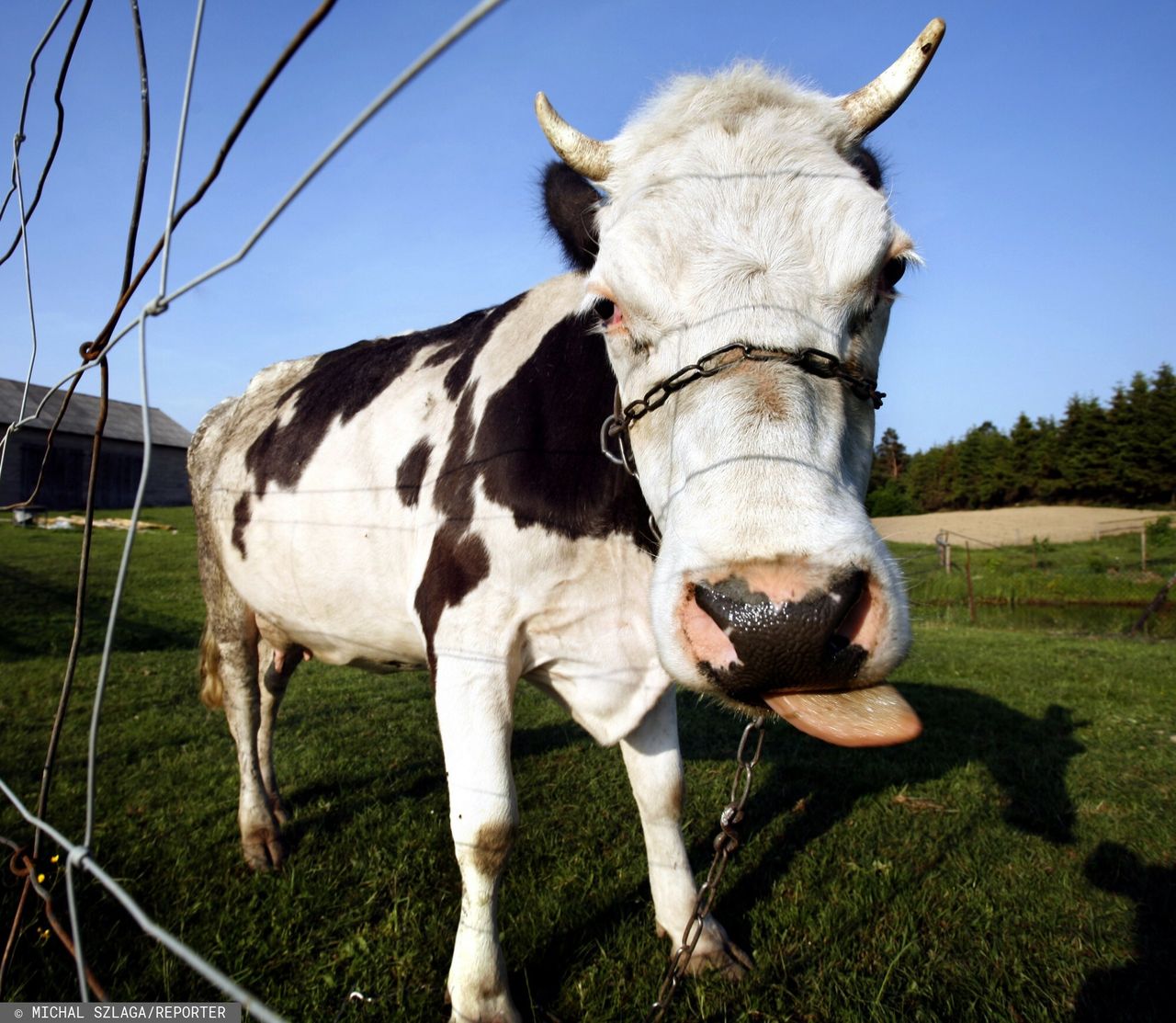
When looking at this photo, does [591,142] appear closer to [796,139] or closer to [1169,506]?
[796,139]

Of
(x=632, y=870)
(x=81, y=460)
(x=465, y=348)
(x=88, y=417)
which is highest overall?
(x=88, y=417)

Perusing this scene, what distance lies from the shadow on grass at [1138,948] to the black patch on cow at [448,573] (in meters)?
2.46

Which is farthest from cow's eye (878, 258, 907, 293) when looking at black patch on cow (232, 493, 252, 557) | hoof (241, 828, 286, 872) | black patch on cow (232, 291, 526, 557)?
hoof (241, 828, 286, 872)

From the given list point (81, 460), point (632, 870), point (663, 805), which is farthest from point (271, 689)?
point (81, 460)

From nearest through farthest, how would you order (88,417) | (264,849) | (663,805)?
(663,805) → (264,849) → (88,417)

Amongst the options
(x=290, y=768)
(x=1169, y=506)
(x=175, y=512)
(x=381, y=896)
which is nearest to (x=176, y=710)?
(x=290, y=768)

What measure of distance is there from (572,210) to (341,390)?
1806 mm

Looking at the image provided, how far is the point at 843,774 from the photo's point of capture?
4898mm

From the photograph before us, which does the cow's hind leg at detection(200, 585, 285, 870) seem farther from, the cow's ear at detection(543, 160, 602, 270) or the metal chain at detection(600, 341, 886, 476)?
the metal chain at detection(600, 341, 886, 476)

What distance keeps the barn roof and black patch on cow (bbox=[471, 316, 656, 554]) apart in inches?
1385

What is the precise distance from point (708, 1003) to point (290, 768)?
3.46 meters

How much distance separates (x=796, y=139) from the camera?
2.09 m

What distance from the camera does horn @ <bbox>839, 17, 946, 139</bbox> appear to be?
6.97ft

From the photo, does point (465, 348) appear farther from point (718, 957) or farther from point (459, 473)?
point (718, 957)
